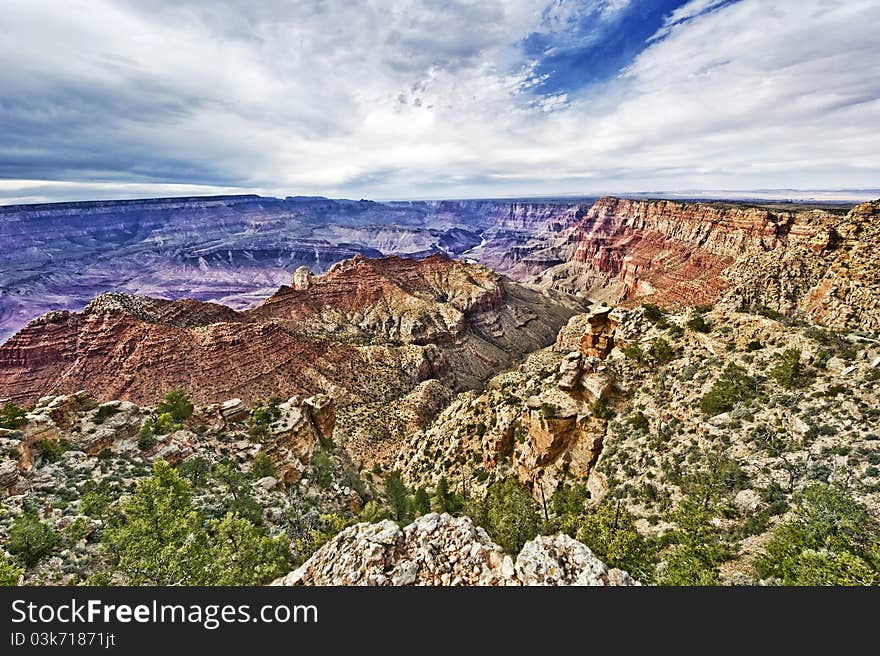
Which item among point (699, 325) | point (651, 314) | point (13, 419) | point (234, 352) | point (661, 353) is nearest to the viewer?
point (13, 419)

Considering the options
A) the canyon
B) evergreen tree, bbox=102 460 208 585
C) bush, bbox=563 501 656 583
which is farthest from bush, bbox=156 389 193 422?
bush, bbox=563 501 656 583

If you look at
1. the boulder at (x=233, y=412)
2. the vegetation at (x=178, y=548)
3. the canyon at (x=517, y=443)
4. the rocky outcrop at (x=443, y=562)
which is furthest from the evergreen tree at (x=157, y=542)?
the boulder at (x=233, y=412)

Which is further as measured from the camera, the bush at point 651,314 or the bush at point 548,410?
the bush at point 651,314

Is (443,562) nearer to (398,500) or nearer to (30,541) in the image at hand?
(30,541)

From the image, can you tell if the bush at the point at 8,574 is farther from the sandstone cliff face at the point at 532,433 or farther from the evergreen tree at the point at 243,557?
the sandstone cliff face at the point at 532,433

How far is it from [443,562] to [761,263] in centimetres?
9838

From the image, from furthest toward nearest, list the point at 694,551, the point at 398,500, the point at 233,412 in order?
1. the point at 233,412
2. the point at 398,500
3. the point at 694,551

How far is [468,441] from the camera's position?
4150 centimetres

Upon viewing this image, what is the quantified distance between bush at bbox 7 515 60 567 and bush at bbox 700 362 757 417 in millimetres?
38784

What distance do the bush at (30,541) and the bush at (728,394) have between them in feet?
127

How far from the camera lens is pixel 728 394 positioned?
27688 millimetres

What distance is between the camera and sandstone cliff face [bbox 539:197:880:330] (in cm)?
5434

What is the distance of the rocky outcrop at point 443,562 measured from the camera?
487 inches

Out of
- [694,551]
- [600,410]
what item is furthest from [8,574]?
[600,410]
